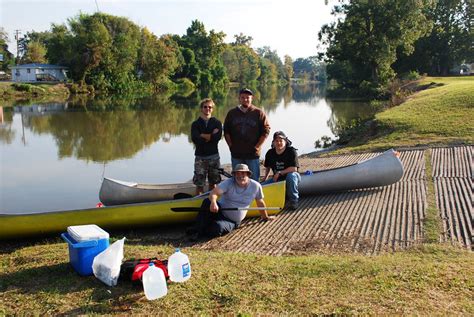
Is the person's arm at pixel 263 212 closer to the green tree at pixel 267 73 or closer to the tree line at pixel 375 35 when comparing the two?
the tree line at pixel 375 35

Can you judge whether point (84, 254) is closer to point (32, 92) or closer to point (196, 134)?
point (196, 134)

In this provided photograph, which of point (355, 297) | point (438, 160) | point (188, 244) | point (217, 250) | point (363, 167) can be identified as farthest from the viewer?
point (438, 160)

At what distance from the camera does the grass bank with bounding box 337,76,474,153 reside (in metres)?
12.4

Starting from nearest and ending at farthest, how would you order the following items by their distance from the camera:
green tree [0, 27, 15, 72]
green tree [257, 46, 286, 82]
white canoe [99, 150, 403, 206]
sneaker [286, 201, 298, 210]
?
1. sneaker [286, 201, 298, 210]
2. white canoe [99, 150, 403, 206]
3. green tree [0, 27, 15, 72]
4. green tree [257, 46, 286, 82]

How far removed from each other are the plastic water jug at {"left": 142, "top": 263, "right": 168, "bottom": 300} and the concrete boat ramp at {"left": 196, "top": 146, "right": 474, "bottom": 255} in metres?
1.72

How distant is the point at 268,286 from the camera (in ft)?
13.6

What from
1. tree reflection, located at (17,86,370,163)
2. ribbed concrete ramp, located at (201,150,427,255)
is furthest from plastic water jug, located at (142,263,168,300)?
tree reflection, located at (17,86,370,163)

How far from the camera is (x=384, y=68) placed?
40.8m

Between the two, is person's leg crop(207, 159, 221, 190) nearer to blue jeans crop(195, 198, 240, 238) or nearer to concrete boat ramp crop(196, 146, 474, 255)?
concrete boat ramp crop(196, 146, 474, 255)

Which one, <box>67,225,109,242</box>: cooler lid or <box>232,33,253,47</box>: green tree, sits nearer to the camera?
<box>67,225,109,242</box>: cooler lid

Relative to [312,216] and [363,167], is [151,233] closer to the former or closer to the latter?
[312,216]

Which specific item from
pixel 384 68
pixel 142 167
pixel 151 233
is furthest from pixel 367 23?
pixel 151 233

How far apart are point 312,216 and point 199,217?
1797mm

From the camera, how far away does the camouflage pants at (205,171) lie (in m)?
7.25
